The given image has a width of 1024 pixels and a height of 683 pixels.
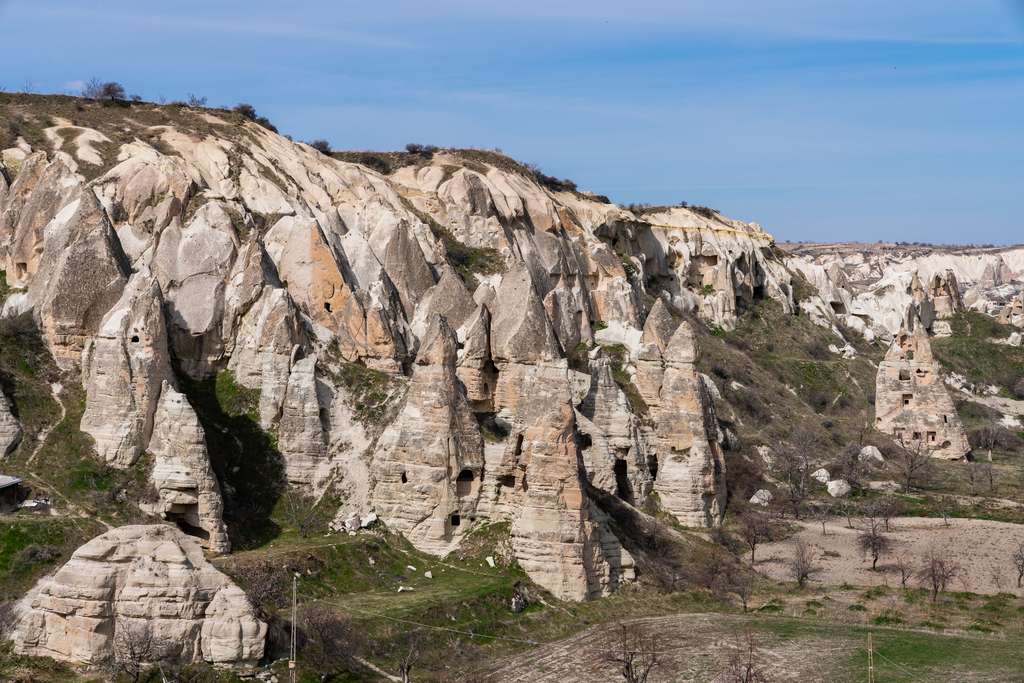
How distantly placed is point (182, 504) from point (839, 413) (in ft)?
146

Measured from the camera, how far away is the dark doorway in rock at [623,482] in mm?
38469

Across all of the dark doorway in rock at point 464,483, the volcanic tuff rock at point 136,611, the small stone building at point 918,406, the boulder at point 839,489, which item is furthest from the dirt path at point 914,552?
the volcanic tuff rock at point 136,611

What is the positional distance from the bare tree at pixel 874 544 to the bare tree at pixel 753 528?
336cm

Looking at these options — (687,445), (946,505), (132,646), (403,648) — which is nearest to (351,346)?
(687,445)

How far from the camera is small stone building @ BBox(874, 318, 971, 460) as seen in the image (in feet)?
178

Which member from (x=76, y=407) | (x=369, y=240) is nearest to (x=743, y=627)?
(x=76, y=407)

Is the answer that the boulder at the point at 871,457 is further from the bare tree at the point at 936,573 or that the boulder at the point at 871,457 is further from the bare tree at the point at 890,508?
the bare tree at the point at 936,573

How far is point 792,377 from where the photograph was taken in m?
65.8

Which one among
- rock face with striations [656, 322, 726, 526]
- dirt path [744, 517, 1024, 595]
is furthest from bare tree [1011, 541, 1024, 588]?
rock face with striations [656, 322, 726, 526]

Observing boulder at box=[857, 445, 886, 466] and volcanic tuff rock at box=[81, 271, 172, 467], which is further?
boulder at box=[857, 445, 886, 466]

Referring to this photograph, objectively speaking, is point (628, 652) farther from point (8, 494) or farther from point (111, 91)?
point (111, 91)

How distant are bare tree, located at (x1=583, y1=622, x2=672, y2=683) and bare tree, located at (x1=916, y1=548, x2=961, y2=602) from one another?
35.3ft

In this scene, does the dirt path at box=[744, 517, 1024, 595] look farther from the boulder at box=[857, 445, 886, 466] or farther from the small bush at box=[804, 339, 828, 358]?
the small bush at box=[804, 339, 828, 358]

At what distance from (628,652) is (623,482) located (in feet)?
48.7
